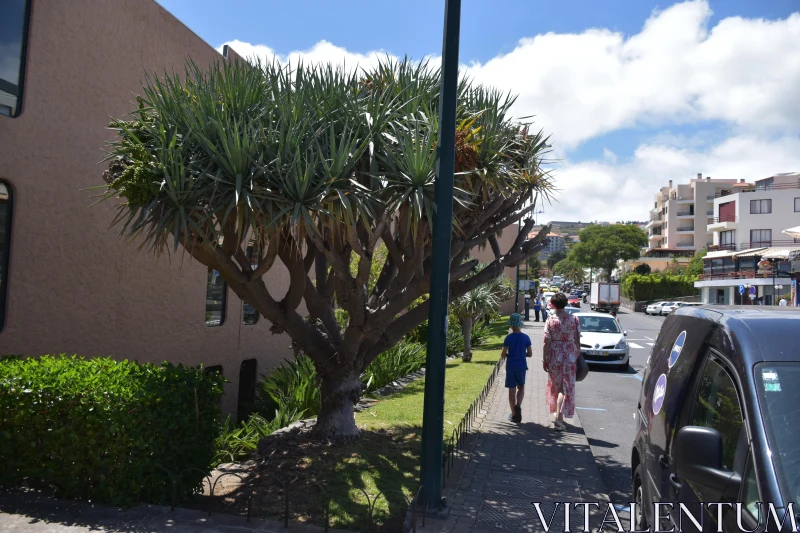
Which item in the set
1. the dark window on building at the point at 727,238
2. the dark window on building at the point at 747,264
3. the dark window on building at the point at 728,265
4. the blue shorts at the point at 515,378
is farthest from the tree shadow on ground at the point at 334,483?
the dark window on building at the point at 727,238

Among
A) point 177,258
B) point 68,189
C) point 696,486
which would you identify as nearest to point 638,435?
point 696,486

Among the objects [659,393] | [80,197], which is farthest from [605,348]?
[659,393]

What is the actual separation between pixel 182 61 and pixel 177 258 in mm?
3430

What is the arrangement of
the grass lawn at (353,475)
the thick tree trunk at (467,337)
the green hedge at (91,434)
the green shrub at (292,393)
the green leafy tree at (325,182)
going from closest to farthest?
the green hedge at (91,434) < the grass lawn at (353,475) < the green leafy tree at (325,182) < the green shrub at (292,393) < the thick tree trunk at (467,337)

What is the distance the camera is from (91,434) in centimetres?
505

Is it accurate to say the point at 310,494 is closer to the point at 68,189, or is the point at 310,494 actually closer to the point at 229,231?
the point at 229,231

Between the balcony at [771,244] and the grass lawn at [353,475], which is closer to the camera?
the grass lawn at [353,475]

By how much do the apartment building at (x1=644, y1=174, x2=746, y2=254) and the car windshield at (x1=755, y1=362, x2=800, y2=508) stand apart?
310 feet

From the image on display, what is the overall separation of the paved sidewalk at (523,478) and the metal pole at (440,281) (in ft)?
1.56

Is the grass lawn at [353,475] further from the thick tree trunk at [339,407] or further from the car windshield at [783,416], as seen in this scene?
the car windshield at [783,416]

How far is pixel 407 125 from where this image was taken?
24.0 feet

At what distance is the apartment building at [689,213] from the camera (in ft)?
296
